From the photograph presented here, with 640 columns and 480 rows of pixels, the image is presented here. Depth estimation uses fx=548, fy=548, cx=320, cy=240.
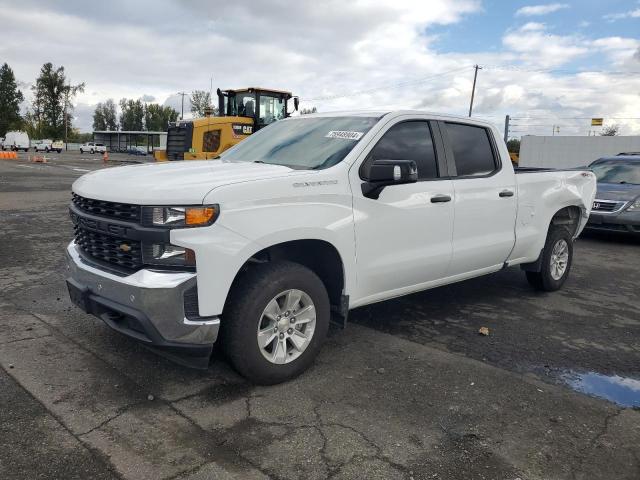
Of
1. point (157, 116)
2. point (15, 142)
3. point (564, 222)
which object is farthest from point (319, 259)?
point (157, 116)

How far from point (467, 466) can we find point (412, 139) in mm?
2661

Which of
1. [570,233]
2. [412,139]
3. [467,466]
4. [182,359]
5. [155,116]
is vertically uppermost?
[155,116]

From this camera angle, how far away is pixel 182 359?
11.1ft

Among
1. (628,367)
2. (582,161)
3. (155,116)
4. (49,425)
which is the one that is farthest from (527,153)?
(155,116)

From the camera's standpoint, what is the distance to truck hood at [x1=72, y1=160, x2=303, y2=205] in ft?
10.5

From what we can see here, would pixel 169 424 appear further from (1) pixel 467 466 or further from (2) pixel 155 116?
(2) pixel 155 116

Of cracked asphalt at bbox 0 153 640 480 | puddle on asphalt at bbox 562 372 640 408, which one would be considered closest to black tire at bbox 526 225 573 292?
cracked asphalt at bbox 0 153 640 480

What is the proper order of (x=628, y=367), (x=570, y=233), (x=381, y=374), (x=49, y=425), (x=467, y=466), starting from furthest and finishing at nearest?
1. (x=570, y=233)
2. (x=628, y=367)
3. (x=381, y=374)
4. (x=49, y=425)
5. (x=467, y=466)

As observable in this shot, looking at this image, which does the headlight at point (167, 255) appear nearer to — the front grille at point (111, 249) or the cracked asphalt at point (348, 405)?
the front grille at point (111, 249)

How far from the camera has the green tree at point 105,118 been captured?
12331 centimetres

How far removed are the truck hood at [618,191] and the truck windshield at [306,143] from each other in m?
7.37

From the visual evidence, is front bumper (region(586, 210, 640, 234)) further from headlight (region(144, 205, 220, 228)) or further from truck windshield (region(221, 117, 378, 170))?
headlight (region(144, 205, 220, 228))

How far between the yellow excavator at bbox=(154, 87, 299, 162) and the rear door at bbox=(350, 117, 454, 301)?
1053 centimetres

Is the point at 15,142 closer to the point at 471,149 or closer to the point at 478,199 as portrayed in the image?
the point at 471,149
